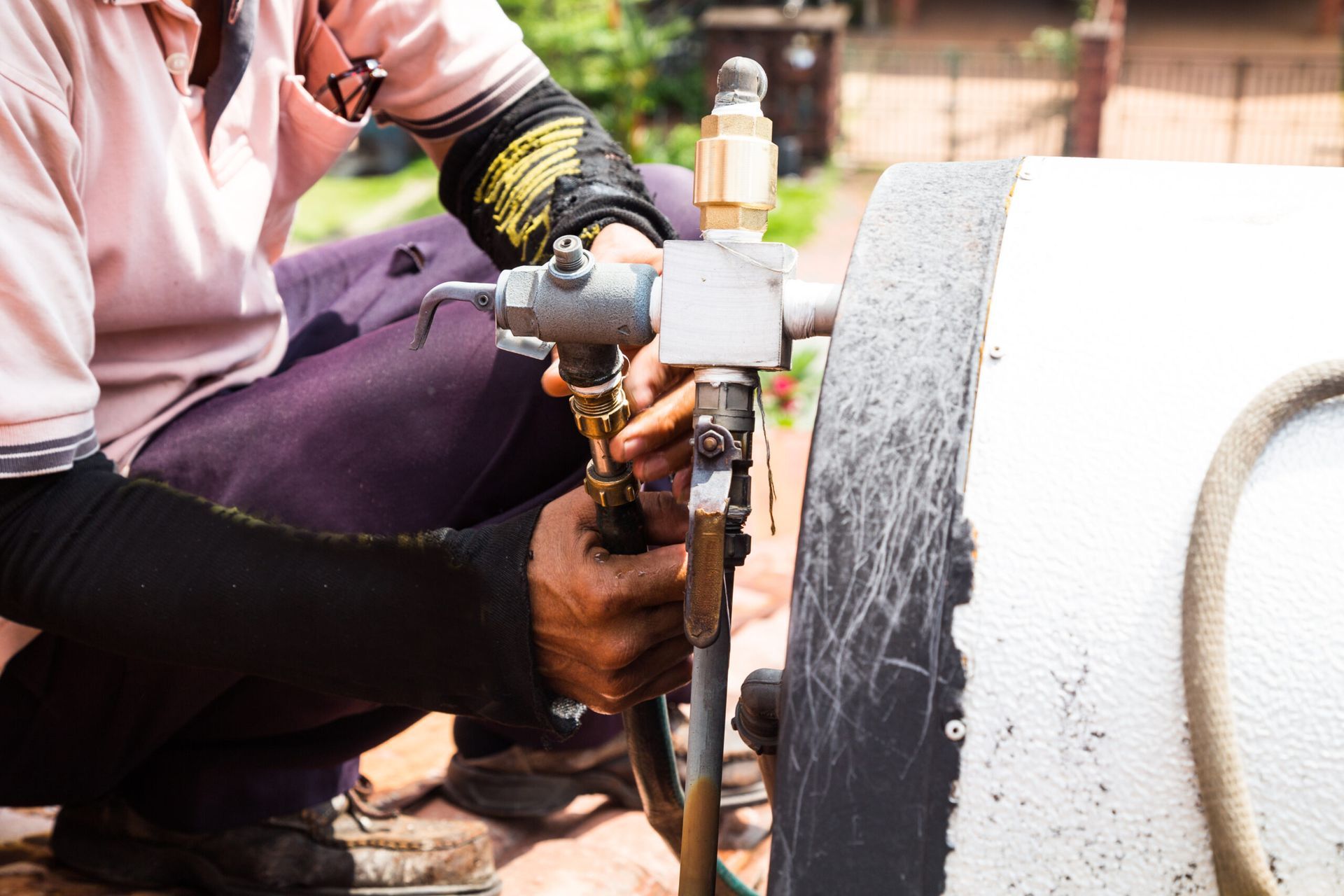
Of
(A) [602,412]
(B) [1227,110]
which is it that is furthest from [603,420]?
(B) [1227,110]

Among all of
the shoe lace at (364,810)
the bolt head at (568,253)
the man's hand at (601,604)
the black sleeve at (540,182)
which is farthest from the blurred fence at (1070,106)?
the bolt head at (568,253)

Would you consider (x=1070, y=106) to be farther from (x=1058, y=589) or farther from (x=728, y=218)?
(x=1058, y=589)

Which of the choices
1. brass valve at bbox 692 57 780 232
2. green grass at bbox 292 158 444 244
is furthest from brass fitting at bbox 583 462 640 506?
green grass at bbox 292 158 444 244

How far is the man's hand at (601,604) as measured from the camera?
105 cm

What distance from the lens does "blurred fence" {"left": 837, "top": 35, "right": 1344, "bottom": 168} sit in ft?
27.9

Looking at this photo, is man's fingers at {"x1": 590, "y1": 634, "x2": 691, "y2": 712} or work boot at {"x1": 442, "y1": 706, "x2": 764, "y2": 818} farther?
work boot at {"x1": 442, "y1": 706, "x2": 764, "y2": 818}

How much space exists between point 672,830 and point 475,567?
40cm

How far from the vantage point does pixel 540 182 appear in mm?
1580

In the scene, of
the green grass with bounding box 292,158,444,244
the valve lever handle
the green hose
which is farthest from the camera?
the green grass with bounding box 292,158,444,244

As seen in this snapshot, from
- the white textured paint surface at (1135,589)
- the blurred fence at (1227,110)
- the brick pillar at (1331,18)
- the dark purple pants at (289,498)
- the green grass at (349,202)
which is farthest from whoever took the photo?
the brick pillar at (1331,18)

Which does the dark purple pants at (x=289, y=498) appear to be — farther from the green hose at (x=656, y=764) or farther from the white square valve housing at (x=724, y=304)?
the white square valve housing at (x=724, y=304)

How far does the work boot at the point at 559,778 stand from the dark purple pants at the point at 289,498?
0.25 meters

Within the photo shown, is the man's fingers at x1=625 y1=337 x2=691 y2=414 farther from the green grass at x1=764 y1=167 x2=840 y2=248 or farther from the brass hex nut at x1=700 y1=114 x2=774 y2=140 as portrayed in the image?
the green grass at x1=764 y1=167 x2=840 y2=248

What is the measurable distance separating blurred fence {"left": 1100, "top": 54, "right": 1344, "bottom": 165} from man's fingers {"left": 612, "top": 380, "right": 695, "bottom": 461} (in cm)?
750
